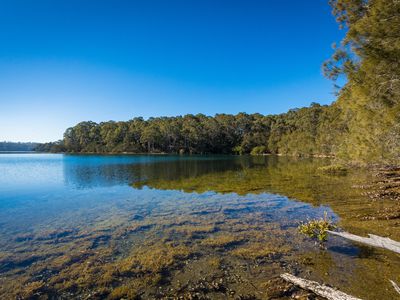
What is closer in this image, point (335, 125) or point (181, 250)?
point (181, 250)

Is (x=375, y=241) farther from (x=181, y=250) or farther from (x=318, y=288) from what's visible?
(x=181, y=250)

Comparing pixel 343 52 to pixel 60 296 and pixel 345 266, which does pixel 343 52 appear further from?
pixel 60 296

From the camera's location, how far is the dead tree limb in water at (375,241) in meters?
8.46

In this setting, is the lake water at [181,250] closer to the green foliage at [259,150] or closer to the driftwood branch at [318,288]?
the driftwood branch at [318,288]

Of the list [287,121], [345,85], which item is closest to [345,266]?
[345,85]

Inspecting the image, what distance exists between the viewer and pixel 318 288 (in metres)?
6.14

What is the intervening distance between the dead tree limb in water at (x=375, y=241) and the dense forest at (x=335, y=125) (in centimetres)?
552

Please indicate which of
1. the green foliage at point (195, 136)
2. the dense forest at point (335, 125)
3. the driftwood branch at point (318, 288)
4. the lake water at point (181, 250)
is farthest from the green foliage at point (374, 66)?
the green foliage at point (195, 136)

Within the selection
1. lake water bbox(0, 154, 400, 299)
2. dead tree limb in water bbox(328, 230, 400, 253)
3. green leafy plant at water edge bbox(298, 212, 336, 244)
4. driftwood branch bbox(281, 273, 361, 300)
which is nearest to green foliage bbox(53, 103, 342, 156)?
lake water bbox(0, 154, 400, 299)

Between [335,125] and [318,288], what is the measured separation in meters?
63.3

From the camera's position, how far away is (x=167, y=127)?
129 metres

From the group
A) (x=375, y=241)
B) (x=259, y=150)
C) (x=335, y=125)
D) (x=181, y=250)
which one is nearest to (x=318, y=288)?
(x=375, y=241)

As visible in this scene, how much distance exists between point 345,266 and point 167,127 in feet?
409

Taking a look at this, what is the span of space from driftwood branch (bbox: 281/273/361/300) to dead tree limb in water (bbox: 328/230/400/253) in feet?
13.0
